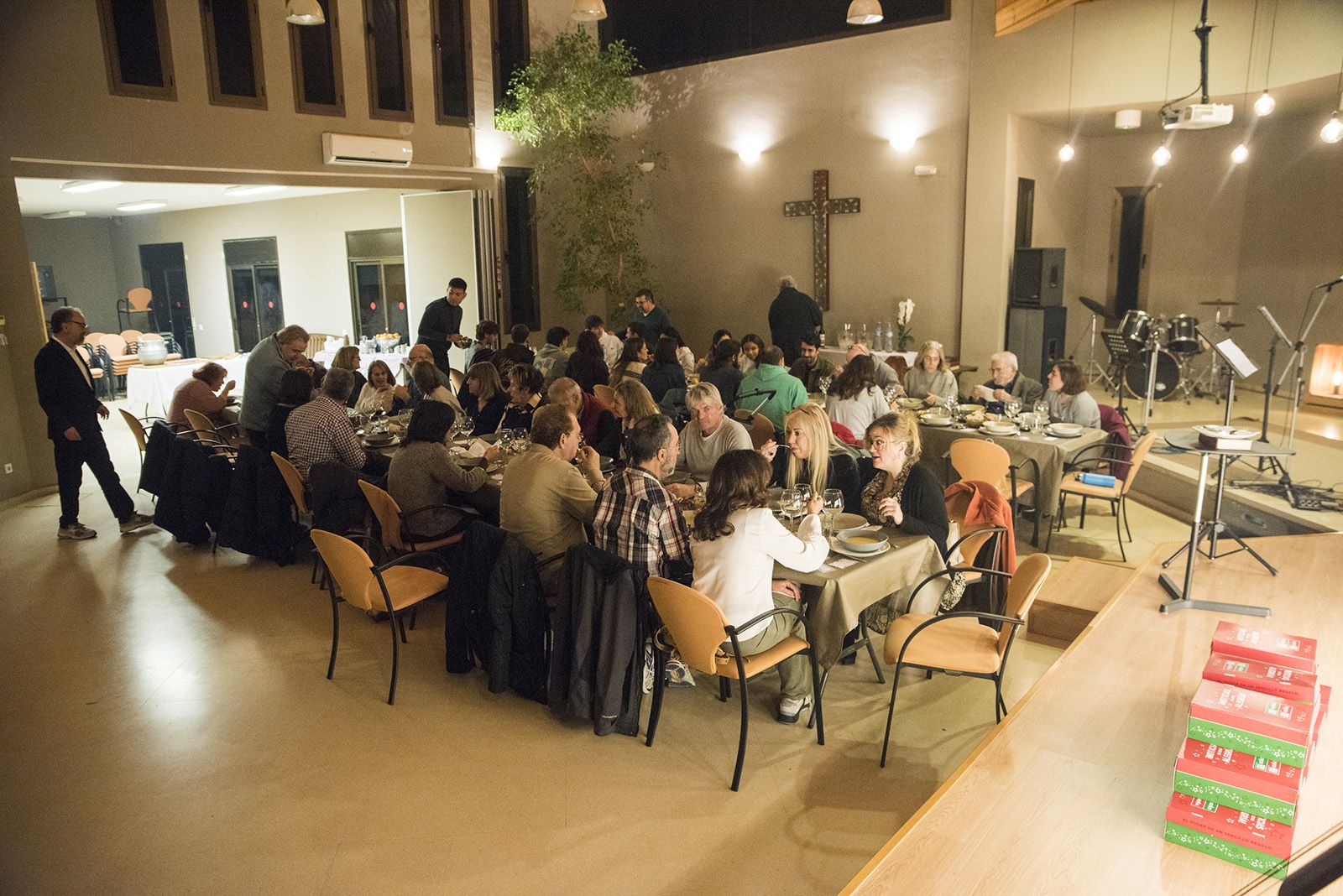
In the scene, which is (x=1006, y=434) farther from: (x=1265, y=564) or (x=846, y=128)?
(x=846, y=128)

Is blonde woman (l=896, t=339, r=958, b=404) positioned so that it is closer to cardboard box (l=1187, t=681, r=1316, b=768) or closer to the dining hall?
the dining hall

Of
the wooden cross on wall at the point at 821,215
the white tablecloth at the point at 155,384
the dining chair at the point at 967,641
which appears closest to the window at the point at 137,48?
the white tablecloth at the point at 155,384

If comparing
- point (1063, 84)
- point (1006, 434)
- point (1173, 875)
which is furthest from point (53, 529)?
point (1063, 84)

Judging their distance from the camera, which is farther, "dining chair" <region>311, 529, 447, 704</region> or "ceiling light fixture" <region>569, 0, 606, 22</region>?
"ceiling light fixture" <region>569, 0, 606, 22</region>

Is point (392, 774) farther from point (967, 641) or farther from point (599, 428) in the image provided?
point (599, 428)

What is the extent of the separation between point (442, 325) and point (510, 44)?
4147 millimetres

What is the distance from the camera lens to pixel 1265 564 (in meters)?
4.21

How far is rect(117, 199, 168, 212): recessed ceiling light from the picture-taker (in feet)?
48.0

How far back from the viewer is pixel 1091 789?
8.14 ft

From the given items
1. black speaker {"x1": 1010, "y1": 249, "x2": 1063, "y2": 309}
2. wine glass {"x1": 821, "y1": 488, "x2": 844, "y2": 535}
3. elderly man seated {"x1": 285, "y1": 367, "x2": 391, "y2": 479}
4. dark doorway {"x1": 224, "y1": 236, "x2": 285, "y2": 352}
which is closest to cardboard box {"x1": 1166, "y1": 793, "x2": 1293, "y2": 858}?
wine glass {"x1": 821, "y1": 488, "x2": 844, "y2": 535}

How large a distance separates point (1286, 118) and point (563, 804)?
38.1ft

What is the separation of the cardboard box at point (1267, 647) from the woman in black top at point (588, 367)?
198 inches

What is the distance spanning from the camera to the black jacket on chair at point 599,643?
139 inches

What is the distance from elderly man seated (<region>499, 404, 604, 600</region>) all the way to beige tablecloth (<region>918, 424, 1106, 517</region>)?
2.81 m
